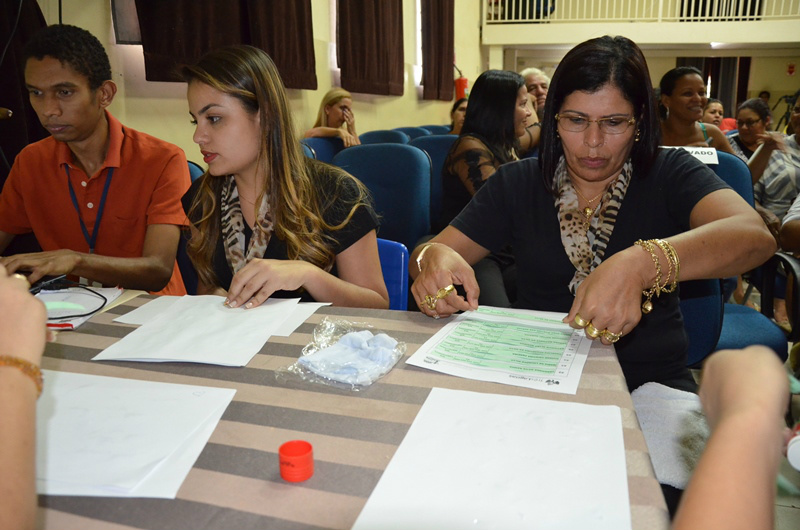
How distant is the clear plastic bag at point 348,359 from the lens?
2.64ft

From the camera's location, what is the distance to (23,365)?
54cm

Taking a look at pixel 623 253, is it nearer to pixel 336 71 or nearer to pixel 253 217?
pixel 253 217

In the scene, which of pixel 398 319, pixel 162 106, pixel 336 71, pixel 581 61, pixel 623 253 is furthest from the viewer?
pixel 336 71

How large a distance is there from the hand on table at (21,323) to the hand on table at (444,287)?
64 centimetres

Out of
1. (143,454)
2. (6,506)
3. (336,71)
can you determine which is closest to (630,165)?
(143,454)

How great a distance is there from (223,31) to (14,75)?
111cm

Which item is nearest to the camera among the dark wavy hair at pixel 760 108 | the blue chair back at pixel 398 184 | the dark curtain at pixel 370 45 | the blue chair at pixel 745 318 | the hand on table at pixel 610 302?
the hand on table at pixel 610 302

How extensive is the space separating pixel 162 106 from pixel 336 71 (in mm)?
2213

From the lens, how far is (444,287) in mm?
1072

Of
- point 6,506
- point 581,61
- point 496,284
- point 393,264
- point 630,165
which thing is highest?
point 581,61

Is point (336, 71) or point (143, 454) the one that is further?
point (336, 71)

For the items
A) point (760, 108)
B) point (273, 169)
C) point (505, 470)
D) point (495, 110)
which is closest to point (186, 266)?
point (273, 169)

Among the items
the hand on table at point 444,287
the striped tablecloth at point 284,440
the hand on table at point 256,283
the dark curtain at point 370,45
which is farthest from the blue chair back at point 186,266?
the dark curtain at point 370,45

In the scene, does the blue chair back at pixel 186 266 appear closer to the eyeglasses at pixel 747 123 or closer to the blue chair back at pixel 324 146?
the blue chair back at pixel 324 146
